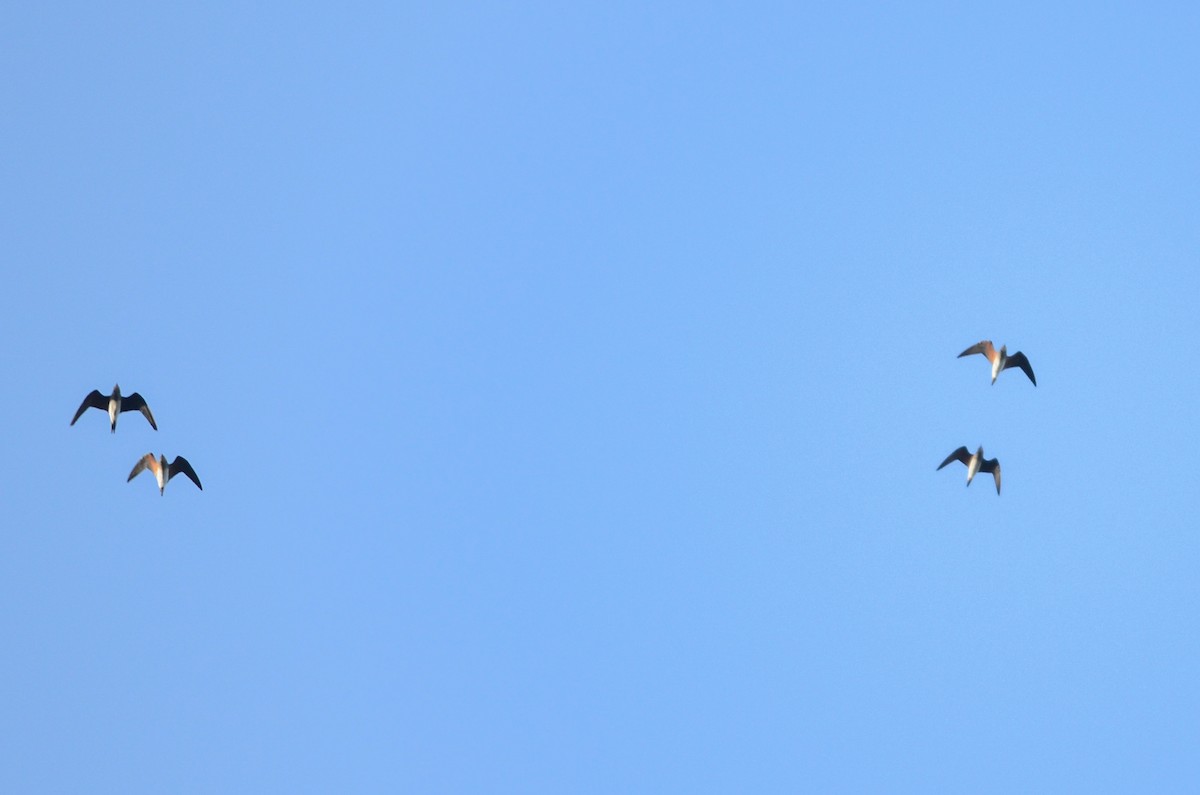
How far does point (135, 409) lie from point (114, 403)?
1.07 meters

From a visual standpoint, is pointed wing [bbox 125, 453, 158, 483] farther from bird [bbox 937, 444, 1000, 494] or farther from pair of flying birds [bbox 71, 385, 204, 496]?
bird [bbox 937, 444, 1000, 494]

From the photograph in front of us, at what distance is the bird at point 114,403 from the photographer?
37875 millimetres

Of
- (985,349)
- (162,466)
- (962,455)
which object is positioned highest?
(985,349)

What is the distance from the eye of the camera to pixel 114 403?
38156 mm

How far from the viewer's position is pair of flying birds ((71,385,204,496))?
37969 millimetres

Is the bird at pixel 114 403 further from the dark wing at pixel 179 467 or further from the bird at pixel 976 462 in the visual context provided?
the bird at pixel 976 462

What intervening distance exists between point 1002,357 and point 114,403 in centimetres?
2542

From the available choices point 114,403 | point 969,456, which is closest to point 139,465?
point 114,403

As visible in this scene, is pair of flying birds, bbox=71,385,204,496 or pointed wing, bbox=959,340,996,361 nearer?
pair of flying birds, bbox=71,385,204,496

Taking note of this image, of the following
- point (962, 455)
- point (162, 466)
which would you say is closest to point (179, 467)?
point (162, 466)

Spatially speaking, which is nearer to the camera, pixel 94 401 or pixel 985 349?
pixel 94 401

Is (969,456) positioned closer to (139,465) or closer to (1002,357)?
(1002,357)

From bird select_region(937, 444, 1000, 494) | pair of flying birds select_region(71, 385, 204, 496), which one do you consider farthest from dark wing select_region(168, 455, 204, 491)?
bird select_region(937, 444, 1000, 494)

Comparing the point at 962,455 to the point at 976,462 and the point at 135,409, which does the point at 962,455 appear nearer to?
the point at 976,462
